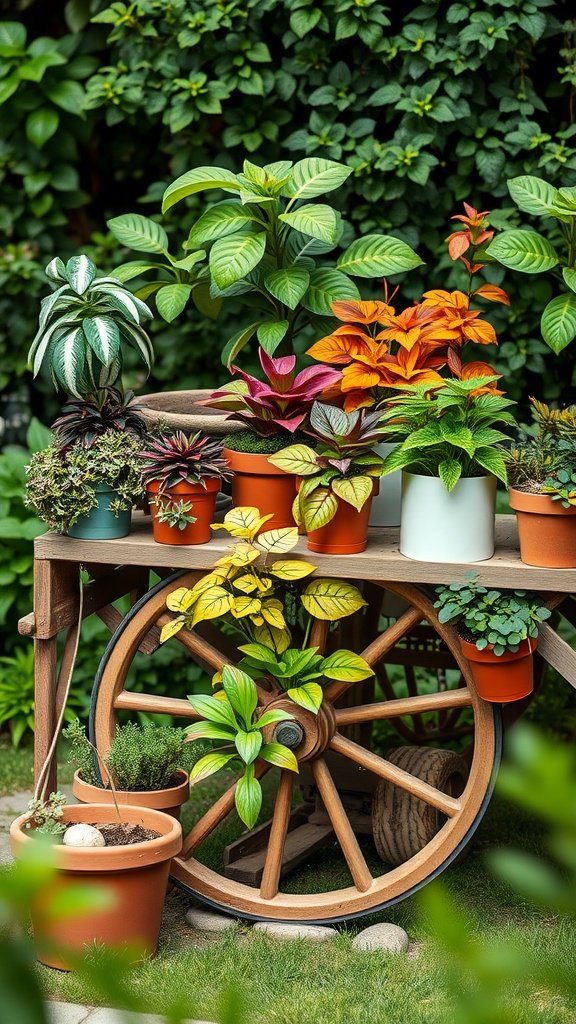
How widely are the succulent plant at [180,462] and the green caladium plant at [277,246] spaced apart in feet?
1.11

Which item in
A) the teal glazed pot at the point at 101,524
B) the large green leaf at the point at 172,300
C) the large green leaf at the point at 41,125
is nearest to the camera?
the teal glazed pot at the point at 101,524

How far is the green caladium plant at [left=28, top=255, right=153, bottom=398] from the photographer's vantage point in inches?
105

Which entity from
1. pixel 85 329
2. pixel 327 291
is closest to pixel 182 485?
pixel 85 329

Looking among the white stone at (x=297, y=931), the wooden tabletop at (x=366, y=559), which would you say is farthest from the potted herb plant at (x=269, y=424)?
the white stone at (x=297, y=931)

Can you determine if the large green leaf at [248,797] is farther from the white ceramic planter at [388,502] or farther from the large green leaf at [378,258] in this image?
the large green leaf at [378,258]

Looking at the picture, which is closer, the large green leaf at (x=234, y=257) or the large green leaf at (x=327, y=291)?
the large green leaf at (x=234, y=257)

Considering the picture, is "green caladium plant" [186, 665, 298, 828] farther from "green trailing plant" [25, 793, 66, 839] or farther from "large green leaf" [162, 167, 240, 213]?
"large green leaf" [162, 167, 240, 213]

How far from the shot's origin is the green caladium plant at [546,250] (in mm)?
2699

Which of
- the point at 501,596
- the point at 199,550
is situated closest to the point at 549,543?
the point at 501,596

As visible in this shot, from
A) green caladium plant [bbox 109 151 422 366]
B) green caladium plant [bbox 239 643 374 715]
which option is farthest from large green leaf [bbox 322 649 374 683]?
green caladium plant [bbox 109 151 422 366]

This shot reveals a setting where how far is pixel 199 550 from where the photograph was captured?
8.85 ft

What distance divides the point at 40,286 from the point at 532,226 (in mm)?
1951

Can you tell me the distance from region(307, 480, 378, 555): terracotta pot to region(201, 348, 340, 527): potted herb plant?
0.48 ft

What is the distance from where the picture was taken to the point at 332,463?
8.32ft
